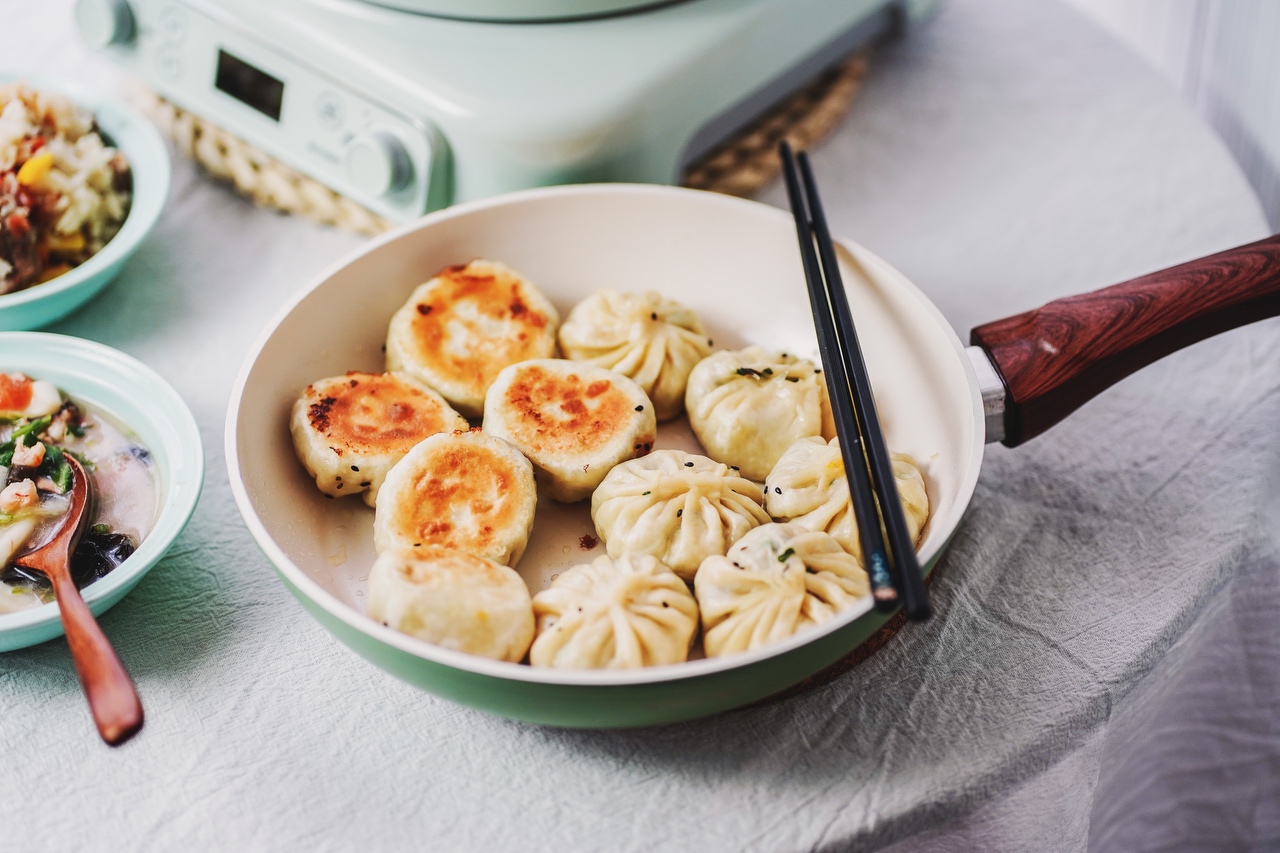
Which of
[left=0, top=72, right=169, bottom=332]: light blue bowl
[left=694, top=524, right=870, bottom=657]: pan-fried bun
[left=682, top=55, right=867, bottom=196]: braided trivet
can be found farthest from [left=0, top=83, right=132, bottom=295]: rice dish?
[left=694, top=524, right=870, bottom=657]: pan-fried bun

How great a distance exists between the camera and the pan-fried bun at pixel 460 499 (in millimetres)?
1012

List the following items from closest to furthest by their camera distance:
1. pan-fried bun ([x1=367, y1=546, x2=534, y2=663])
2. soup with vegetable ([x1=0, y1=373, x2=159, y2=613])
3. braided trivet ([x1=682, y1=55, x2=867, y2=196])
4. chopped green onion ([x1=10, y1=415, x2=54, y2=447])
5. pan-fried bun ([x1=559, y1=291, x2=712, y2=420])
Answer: pan-fried bun ([x1=367, y1=546, x2=534, y2=663]) < soup with vegetable ([x1=0, y1=373, x2=159, y2=613]) < chopped green onion ([x1=10, y1=415, x2=54, y2=447]) < pan-fried bun ([x1=559, y1=291, x2=712, y2=420]) < braided trivet ([x1=682, y1=55, x2=867, y2=196])

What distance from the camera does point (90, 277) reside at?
4.18ft

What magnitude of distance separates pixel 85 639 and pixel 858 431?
70 cm

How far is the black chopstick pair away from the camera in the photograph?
81cm

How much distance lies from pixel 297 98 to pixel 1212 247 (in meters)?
1.29

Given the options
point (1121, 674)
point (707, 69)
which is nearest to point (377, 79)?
point (707, 69)

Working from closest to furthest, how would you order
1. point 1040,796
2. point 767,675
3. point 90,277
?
1. point 767,675
2. point 1040,796
3. point 90,277

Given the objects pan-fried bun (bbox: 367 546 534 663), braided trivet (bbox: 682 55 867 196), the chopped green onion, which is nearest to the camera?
pan-fried bun (bbox: 367 546 534 663)

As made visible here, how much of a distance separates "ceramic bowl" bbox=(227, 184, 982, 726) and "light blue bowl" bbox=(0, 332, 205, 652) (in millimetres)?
73

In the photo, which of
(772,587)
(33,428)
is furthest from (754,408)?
(33,428)

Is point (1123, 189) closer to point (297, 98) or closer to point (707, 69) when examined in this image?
point (707, 69)

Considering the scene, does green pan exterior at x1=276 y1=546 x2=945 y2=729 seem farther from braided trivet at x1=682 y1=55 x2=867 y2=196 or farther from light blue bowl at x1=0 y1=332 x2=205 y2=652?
braided trivet at x1=682 y1=55 x2=867 y2=196

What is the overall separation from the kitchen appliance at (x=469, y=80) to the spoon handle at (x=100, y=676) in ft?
2.14
